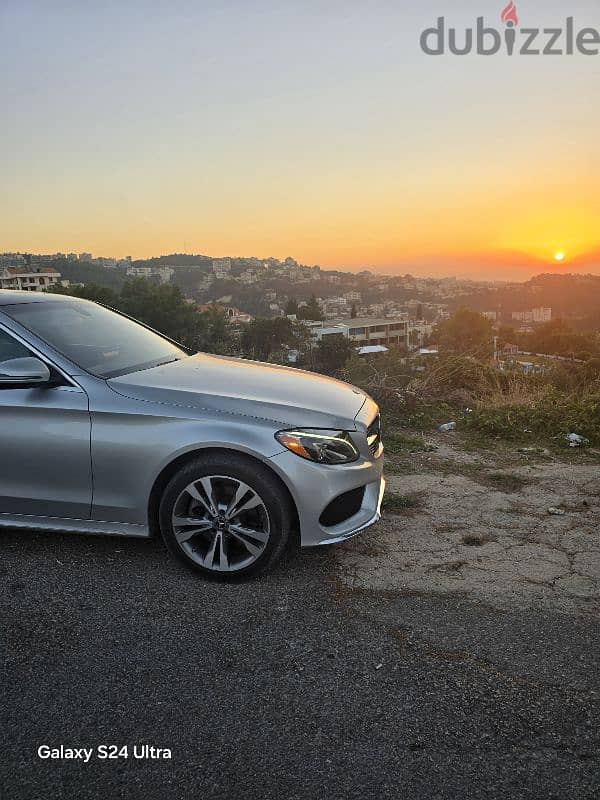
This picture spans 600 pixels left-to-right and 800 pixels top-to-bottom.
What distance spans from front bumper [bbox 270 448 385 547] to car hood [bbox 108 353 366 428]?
242 mm

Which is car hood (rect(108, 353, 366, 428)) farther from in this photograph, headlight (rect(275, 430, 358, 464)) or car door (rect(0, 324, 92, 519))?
car door (rect(0, 324, 92, 519))

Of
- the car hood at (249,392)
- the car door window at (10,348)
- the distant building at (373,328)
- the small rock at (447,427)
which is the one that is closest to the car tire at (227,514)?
the car hood at (249,392)

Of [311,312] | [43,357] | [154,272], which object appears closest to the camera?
[43,357]

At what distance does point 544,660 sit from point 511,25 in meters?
8.91

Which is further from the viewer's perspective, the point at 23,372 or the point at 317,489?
the point at 23,372

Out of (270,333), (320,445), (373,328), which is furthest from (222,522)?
(373,328)

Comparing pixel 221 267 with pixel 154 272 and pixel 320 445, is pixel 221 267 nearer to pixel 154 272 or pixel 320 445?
pixel 154 272

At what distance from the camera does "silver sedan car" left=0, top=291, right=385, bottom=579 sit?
10.6 ft

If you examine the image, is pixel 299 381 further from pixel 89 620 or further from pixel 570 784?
pixel 570 784

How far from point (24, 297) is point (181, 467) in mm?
1847

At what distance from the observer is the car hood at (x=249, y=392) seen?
3.34 meters

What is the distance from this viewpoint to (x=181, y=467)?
331 cm

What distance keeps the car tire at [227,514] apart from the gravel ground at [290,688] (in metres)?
0.15

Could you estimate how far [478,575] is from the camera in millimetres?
3389
